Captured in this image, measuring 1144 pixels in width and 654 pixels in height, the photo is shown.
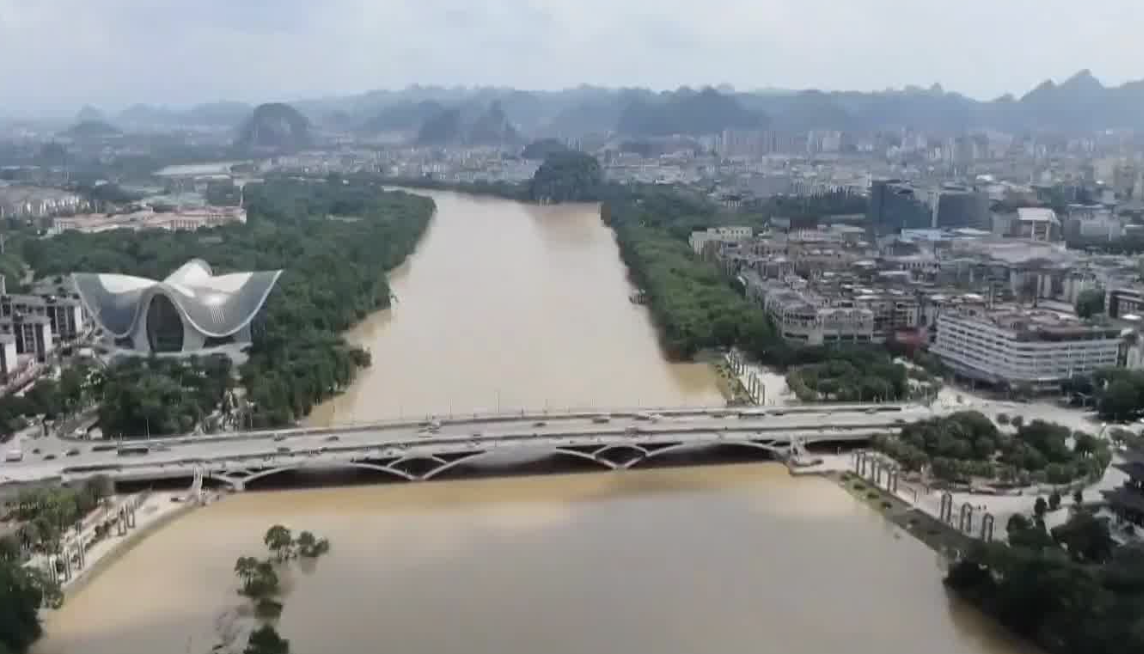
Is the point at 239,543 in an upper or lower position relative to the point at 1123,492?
lower

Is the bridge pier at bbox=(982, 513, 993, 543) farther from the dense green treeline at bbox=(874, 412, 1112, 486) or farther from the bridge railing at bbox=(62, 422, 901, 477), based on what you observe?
the bridge railing at bbox=(62, 422, 901, 477)

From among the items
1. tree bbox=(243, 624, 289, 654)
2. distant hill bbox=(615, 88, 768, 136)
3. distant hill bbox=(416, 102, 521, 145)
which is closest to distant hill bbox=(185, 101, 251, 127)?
distant hill bbox=(416, 102, 521, 145)

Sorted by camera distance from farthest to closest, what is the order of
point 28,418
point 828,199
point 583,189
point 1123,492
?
point 583,189, point 828,199, point 28,418, point 1123,492

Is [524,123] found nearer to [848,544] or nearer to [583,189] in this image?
[583,189]

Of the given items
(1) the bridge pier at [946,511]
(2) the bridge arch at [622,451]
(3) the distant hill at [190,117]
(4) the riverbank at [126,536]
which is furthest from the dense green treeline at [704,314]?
(3) the distant hill at [190,117]

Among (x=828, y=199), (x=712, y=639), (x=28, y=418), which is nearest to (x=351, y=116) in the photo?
(x=828, y=199)

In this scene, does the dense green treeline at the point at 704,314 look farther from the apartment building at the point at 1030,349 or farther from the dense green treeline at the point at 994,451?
the dense green treeline at the point at 994,451
